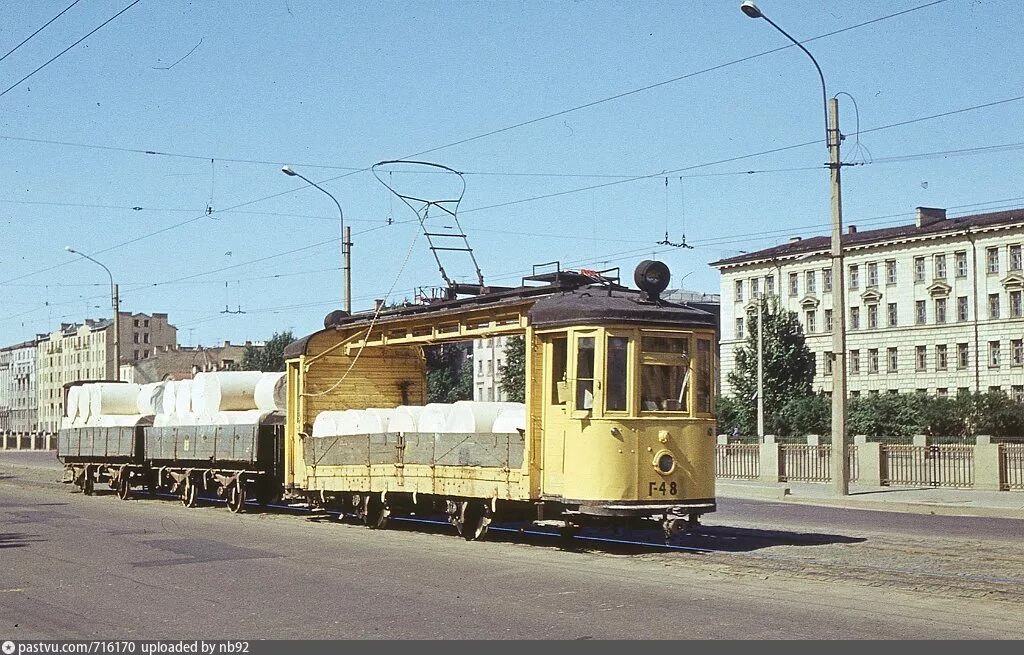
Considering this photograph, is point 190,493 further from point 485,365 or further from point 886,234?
point 485,365

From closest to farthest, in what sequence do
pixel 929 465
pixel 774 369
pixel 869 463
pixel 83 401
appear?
pixel 929 465
pixel 869 463
pixel 83 401
pixel 774 369

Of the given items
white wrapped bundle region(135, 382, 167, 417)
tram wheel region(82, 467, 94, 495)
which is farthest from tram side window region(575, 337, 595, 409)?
tram wheel region(82, 467, 94, 495)

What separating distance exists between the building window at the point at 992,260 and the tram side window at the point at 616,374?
2964 inches

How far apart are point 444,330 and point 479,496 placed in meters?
3.16

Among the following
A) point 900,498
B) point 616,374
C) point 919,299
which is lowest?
point 900,498

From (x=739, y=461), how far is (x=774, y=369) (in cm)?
3965

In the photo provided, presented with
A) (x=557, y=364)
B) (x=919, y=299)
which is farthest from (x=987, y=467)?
(x=919, y=299)

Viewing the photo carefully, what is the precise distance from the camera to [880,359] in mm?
93562

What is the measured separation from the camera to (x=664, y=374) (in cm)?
1669

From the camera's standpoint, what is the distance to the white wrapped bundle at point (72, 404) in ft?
120

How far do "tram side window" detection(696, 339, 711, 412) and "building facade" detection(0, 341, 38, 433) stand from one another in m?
169

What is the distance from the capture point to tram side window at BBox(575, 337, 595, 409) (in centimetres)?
1642

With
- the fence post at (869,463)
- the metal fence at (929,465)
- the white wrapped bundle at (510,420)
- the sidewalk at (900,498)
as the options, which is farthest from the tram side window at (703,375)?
the fence post at (869,463)
